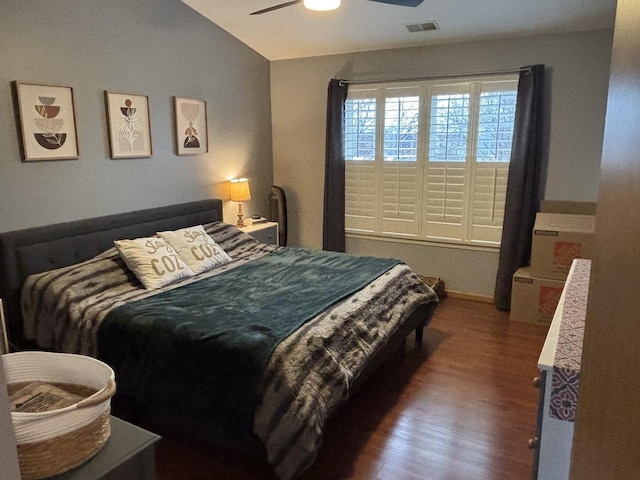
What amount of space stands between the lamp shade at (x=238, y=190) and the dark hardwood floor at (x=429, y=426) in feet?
7.36

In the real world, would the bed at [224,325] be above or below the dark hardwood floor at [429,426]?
above

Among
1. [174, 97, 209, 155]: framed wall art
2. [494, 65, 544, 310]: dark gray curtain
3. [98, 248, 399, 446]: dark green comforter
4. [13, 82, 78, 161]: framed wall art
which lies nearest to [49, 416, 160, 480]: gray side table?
[98, 248, 399, 446]: dark green comforter

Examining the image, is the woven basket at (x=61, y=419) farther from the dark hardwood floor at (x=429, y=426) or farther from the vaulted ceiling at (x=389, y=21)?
the vaulted ceiling at (x=389, y=21)

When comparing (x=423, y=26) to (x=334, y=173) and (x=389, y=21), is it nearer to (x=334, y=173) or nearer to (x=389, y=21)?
(x=389, y=21)

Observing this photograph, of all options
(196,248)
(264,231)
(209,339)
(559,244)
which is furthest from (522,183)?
(209,339)

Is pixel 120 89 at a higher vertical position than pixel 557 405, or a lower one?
higher

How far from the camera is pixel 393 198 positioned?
16.3 feet

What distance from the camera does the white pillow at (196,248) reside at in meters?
3.64

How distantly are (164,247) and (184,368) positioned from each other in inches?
54.7

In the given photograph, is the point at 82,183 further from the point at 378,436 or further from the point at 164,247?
the point at 378,436

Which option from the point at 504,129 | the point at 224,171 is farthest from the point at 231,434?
the point at 504,129

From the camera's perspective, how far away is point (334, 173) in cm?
508

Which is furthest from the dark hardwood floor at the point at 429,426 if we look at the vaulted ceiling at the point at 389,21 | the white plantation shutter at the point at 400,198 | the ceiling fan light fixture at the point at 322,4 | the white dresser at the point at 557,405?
the vaulted ceiling at the point at 389,21

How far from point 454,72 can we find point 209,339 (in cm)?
346
